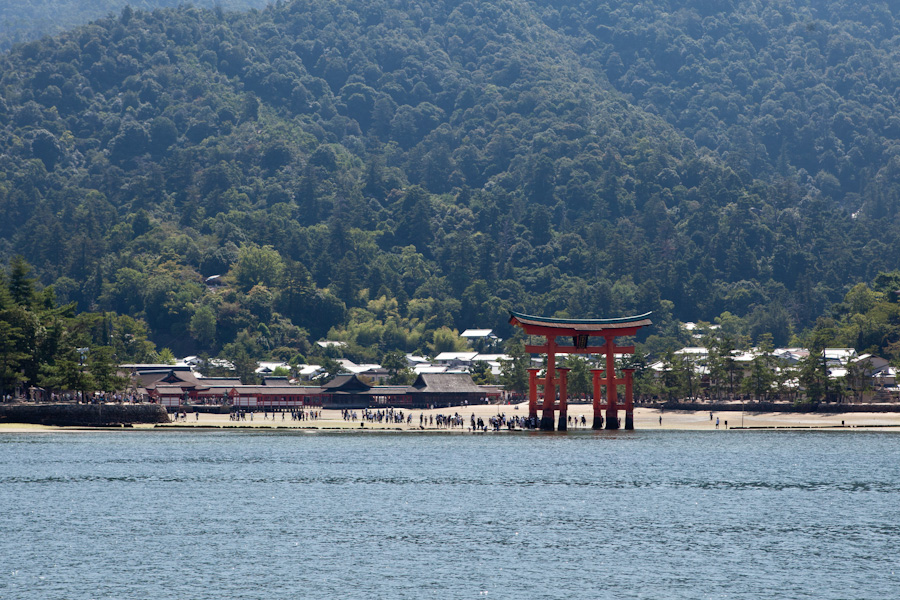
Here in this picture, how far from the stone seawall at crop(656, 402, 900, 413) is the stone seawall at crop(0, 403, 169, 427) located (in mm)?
49333

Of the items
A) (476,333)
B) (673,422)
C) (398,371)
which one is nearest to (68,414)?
(673,422)

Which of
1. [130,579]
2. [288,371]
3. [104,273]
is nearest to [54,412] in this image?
[130,579]

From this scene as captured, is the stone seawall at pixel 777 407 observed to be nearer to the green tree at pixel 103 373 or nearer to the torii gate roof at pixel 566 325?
the torii gate roof at pixel 566 325

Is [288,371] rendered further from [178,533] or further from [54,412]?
[178,533]

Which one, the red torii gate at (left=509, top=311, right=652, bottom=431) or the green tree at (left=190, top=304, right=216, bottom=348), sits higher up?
the green tree at (left=190, top=304, right=216, bottom=348)

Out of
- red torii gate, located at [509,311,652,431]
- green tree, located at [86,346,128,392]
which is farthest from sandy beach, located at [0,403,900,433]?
red torii gate, located at [509,311,652,431]

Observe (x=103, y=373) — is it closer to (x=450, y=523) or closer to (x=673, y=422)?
(x=673, y=422)

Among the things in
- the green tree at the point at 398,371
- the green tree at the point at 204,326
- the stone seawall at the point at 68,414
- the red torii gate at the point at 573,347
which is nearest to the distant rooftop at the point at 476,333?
the green tree at the point at 398,371

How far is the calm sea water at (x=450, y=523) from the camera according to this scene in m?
31.3

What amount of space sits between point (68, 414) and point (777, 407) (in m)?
57.5

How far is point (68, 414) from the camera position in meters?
79.3

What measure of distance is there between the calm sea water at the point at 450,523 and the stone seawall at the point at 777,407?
25112mm

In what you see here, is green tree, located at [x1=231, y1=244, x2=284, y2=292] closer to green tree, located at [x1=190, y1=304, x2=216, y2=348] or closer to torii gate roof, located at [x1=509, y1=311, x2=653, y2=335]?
green tree, located at [x1=190, y1=304, x2=216, y2=348]

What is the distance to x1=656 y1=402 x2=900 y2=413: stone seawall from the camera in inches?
3644
